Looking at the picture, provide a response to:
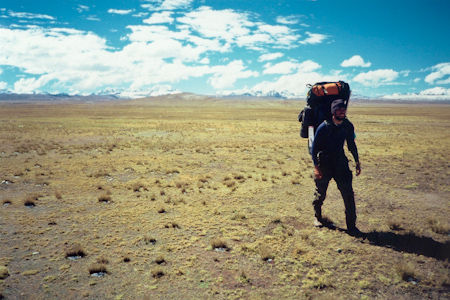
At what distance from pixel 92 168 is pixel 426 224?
14761 mm

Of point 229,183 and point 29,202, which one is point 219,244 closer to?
point 229,183

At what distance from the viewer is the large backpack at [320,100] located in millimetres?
5977

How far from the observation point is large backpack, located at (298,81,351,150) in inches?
235

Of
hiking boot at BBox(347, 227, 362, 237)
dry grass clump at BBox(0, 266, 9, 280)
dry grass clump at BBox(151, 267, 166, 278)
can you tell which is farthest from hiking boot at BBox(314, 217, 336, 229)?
dry grass clump at BBox(0, 266, 9, 280)

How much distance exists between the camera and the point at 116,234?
662cm

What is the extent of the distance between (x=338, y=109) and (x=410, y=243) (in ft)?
11.6

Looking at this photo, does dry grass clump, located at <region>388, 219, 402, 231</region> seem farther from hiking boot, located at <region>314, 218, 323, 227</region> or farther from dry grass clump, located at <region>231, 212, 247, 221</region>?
dry grass clump, located at <region>231, 212, 247, 221</region>

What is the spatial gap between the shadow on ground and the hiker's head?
120 inches

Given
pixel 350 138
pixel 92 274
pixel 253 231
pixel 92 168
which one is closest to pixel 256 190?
pixel 253 231

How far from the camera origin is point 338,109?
219 inches

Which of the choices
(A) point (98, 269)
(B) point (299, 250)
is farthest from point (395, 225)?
(A) point (98, 269)

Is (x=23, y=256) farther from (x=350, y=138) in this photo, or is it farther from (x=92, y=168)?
(x=92, y=168)

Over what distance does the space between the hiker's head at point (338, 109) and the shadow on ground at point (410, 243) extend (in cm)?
304

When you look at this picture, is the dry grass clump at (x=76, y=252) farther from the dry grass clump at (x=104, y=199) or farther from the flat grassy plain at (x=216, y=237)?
the dry grass clump at (x=104, y=199)
